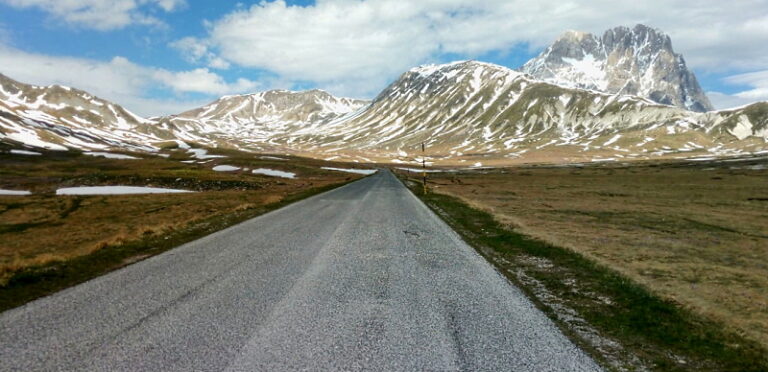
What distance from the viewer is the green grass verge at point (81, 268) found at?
1041 centimetres

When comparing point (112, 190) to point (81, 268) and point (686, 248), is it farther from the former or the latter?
point (686, 248)

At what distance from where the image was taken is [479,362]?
6484mm

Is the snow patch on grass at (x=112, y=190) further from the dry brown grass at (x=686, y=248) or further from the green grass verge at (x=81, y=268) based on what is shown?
the dry brown grass at (x=686, y=248)

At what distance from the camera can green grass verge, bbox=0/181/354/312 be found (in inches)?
410

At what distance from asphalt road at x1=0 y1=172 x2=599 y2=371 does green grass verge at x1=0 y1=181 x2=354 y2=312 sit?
71 centimetres

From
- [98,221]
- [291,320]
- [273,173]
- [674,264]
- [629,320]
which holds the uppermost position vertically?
[273,173]

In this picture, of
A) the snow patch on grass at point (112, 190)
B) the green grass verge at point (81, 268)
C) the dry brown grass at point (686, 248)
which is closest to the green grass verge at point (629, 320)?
the dry brown grass at point (686, 248)

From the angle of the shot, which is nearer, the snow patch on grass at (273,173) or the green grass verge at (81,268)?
the green grass verge at (81,268)

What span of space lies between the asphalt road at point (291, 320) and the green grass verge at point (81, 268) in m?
0.71

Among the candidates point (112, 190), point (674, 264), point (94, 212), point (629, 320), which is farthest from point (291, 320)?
point (112, 190)

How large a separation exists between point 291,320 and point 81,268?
9.33 metres

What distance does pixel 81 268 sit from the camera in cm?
1312

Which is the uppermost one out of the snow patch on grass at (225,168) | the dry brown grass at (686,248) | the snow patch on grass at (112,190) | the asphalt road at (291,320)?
the snow patch on grass at (225,168)

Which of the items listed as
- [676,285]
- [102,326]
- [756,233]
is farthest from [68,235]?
[756,233]
